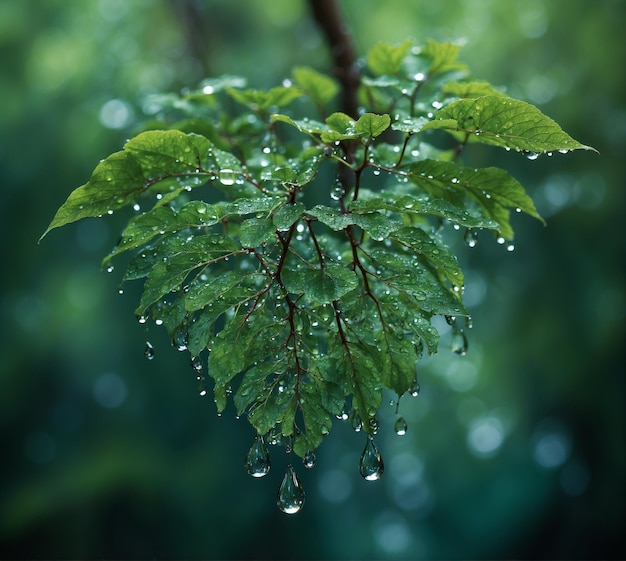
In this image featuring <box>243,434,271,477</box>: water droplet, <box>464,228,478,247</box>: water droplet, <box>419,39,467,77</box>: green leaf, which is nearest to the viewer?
<box>243,434,271,477</box>: water droplet

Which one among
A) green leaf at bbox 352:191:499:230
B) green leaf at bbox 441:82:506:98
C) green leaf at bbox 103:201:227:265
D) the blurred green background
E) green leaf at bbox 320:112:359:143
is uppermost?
green leaf at bbox 320:112:359:143

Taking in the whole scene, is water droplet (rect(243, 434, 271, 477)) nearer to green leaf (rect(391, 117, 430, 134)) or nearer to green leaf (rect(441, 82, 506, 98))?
green leaf (rect(391, 117, 430, 134))

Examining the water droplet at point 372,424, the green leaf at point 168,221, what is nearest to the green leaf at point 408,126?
the green leaf at point 168,221

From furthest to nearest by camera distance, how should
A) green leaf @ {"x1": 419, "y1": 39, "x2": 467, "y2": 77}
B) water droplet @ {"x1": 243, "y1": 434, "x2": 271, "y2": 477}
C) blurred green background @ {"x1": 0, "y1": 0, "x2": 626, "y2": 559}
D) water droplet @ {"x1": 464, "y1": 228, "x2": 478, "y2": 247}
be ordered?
1. blurred green background @ {"x1": 0, "y1": 0, "x2": 626, "y2": 559}
2. green leaf @ {"x1": 419, "y1": 39, "x2": 467, "y2": 77}
3. water droplet @ {"x1": 464, "y1": 228, "x2": 478, "y2": 247}
4. water droplet @ {"x1": 243, "y1": 434, "x2": 271, "y2": 477}

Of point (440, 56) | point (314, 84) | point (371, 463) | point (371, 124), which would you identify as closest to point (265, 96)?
point (314, 84)

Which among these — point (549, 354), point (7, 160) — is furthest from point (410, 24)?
point (7, 160)

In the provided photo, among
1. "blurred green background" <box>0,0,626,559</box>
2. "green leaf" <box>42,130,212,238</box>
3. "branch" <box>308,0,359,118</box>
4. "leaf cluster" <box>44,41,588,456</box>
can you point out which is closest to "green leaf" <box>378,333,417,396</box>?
"leaf cluster" <box>44,41,588,456</box>

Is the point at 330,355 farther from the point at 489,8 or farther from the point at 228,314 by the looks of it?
the point at 489,8
